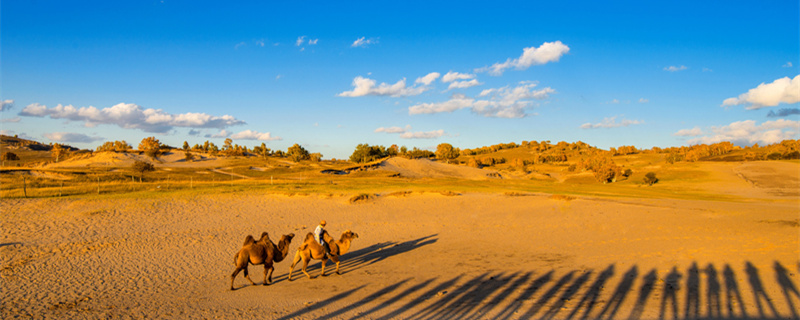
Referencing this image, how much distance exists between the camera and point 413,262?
1570 centimetres

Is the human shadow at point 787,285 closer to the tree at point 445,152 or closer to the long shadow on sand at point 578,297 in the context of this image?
the long shadow on sand at point 578,297

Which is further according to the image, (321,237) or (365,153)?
(365,153)

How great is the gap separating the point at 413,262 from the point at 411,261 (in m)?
0.18

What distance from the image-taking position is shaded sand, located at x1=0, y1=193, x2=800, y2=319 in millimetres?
10500

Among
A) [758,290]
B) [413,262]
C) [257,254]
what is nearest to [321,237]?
[257,254]

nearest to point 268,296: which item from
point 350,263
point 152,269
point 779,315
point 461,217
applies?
point 350,263

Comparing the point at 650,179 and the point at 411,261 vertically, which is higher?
the point at 650,179

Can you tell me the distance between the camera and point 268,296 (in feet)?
37.8

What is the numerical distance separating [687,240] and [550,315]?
12921 mm

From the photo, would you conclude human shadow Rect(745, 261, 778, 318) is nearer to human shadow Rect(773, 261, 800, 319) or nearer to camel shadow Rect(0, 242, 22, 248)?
human shadow Rect(773, 261, 800, 319)

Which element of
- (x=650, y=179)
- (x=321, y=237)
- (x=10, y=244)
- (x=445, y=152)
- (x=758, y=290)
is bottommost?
(x=758, y=290)

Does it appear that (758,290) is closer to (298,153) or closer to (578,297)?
(578,297)

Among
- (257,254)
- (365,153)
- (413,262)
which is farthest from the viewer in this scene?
(365,153)

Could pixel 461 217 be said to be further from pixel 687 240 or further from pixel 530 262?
pixel 687 240
